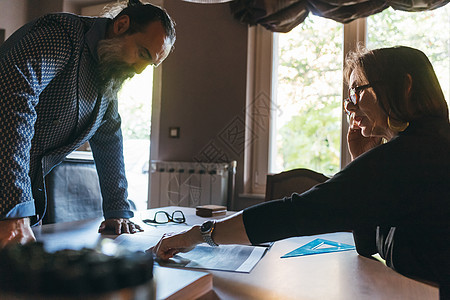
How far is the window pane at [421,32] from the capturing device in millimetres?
2912

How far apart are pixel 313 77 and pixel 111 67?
2.19 m

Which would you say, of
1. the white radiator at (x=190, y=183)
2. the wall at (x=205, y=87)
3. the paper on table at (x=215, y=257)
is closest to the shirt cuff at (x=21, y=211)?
the paper on table at (x=215, y=257)

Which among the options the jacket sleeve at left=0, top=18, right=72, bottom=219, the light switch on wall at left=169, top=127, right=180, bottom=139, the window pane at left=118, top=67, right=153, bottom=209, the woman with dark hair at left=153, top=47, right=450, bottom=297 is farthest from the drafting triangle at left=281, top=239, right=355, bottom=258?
the window pane at left=118, top=67, right=153, bottom=209

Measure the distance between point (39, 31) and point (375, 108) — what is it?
0.95 meters

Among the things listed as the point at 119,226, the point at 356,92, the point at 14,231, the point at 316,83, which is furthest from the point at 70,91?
the point at 316,83

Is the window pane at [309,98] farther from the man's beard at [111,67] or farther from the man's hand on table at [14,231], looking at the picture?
the man's hand on table at [14,231]

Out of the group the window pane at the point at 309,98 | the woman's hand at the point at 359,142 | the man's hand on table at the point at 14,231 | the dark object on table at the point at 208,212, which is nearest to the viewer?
the man's hand on table at the point at 14,231

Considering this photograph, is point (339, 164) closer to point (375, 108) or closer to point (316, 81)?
point (316, 81)

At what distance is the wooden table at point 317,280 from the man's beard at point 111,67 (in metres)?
0.71

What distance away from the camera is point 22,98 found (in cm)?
99

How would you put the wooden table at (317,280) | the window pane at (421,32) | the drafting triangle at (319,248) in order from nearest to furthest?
the wooden table at (317,280) → the drafting triangle at (319,248) → the window pane at (421,32)

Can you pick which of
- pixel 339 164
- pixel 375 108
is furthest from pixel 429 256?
pixel 339 164

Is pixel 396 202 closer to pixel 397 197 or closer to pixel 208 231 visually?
pixel 397 197

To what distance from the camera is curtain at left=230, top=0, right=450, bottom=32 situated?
2795 mm
